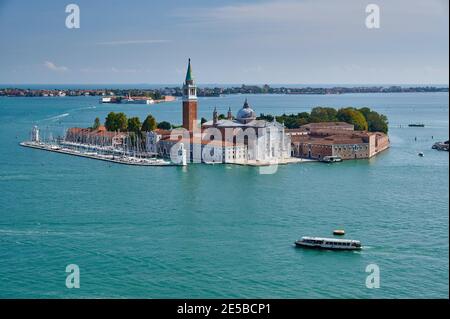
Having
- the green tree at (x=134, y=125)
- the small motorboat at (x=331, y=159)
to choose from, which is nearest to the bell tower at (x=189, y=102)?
the green tree at (x=134, y=125)

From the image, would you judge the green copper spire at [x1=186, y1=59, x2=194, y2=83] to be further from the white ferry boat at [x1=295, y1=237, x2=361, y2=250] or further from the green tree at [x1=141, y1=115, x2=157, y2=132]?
the white ferry boat at [x1=295, y1=237, x2=361, y2=250]

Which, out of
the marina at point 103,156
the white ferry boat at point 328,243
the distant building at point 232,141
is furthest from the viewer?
the distant building at point 232,141

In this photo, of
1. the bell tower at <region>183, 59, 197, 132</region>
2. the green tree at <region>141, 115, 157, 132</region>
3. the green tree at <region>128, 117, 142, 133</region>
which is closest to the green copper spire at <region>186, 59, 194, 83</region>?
the bell tower at <region>183, 59, 197, 132</region>

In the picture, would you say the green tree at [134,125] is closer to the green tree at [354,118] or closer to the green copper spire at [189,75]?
the green copper spire at [189,75]

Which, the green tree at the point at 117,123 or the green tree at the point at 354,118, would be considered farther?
the green tree at the point at 354,118

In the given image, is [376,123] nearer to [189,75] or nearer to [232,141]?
[189,75]

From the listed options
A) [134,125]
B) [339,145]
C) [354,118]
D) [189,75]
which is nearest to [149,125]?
[134,125]
